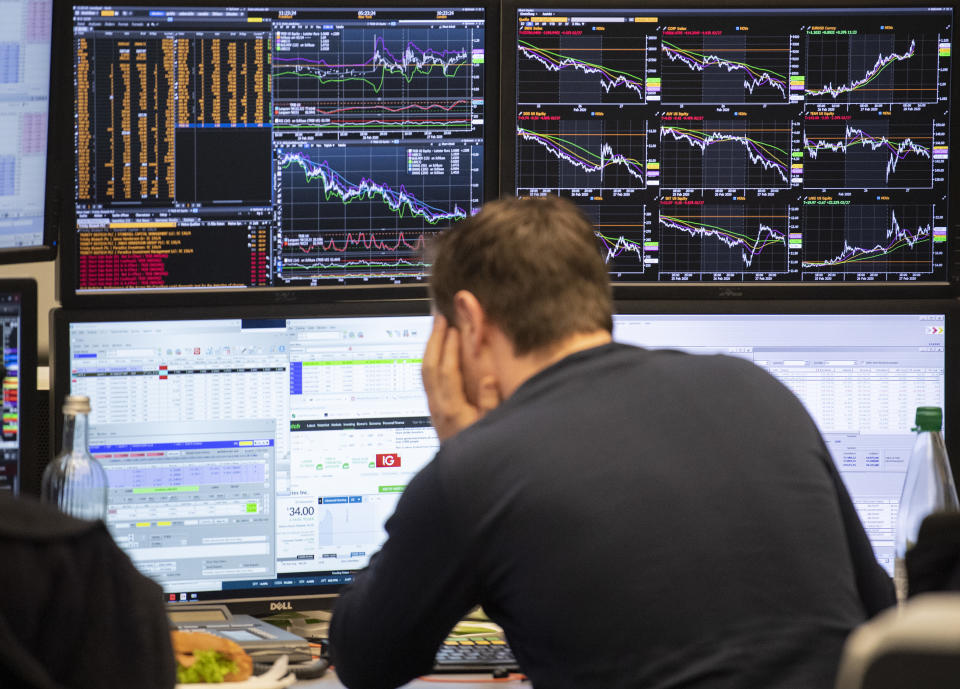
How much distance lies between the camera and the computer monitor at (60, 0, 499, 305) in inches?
72.8

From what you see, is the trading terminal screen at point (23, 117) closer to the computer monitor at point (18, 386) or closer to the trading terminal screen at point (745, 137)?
the computer monitor at point (18, 386)

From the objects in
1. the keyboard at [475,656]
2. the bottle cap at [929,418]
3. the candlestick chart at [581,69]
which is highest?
the candlestick chart at [581,69]

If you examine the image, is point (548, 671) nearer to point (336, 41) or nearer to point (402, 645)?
point (402, 645)

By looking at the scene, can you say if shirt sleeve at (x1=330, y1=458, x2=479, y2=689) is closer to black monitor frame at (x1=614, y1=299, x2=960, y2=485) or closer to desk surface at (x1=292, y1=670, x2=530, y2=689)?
desk surface at (x1=292, y1=670, x2=530, y2=689)

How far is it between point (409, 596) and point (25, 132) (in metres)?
0.95

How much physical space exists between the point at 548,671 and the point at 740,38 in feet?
3.77

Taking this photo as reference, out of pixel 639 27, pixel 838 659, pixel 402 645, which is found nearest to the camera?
pixel 838 659

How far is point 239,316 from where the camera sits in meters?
1.90

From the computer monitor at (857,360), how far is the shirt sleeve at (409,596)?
30.6 inches

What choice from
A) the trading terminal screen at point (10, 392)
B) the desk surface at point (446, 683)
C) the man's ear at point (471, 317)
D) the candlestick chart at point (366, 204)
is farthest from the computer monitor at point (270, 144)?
the desk surface at point (446, 683)

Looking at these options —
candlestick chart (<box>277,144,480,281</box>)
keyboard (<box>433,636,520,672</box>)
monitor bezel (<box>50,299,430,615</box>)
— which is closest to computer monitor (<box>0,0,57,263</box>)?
monitor bezel (<box>50,299,430,615</box>)

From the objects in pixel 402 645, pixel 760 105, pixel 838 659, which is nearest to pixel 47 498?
pixel 402 645

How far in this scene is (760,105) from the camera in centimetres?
198

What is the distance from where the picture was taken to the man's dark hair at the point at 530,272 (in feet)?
4.66
